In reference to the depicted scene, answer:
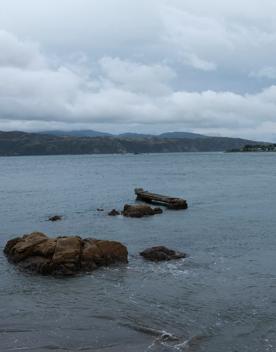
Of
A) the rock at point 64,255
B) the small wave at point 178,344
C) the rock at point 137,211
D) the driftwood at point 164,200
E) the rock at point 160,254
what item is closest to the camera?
the small wave at point 178,344

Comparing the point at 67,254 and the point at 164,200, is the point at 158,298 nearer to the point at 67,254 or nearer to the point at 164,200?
the point at 67,254

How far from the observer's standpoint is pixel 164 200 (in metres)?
57.1

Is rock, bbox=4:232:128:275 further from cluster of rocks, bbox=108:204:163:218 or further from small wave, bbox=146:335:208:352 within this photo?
cluster of rocks, bbox=108:204:163:218

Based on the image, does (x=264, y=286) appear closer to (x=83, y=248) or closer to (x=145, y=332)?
(x=145, y=332)

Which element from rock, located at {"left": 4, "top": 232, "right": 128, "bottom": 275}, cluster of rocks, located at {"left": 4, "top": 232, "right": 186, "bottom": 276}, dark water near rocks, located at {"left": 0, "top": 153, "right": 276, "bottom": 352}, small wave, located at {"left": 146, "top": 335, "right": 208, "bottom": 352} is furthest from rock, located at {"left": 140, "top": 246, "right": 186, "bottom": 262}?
small wave, located at {"left": 146, "top": 335, "right": 208, "bottom": 352}

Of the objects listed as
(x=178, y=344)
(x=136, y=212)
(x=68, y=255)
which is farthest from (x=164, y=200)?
(x=178, y=344)

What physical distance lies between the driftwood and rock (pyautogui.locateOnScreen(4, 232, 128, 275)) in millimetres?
25463

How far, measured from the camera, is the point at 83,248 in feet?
90.7

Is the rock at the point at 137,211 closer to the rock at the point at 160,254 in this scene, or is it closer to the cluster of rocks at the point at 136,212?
the cluster of rocks at the point at 136,212

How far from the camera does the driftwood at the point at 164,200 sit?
176ft

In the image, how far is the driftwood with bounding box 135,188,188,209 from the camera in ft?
176

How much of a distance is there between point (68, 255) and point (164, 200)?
31.2 metres

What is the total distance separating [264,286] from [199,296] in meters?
3.49

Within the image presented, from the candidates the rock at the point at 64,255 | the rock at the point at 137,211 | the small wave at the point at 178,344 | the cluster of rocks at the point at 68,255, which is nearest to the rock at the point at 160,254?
Result: the cluster of rocks at the point at 68,255
